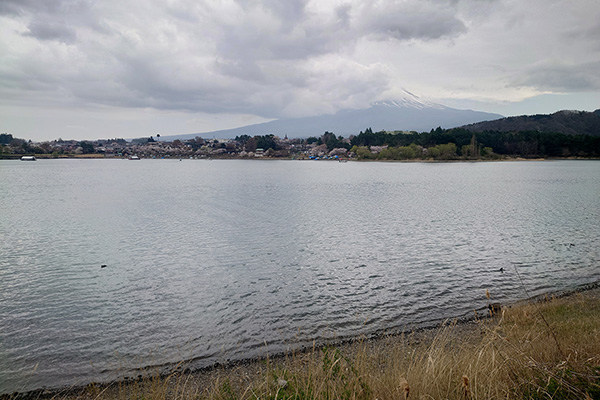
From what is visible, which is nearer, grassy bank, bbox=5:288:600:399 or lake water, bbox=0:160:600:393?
grassy bank, bbox=5:288:600:399

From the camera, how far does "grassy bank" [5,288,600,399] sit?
14.7 feet

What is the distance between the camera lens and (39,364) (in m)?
9.65

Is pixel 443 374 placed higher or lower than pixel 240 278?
higher

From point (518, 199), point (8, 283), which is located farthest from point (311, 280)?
point (518, 199)

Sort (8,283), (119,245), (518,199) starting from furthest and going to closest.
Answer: (518,199)
(119,245)
(8,283)

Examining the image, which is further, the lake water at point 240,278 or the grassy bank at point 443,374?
the lake water at point 240,278

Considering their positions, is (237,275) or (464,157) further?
(464,157)

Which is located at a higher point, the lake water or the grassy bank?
the grassy bank

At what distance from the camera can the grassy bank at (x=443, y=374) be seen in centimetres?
447

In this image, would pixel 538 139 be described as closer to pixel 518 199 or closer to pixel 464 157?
pixel 464 157

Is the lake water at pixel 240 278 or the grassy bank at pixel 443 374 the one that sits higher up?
the grassy bank at pixel 443 374

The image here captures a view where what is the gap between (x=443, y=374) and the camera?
5.34 metres

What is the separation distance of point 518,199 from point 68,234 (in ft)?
149

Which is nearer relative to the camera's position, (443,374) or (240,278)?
(443,374)
